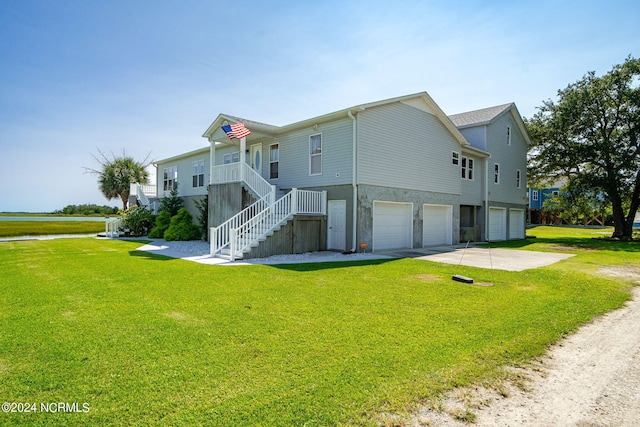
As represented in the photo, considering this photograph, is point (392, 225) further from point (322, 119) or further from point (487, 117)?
point (487, 117)

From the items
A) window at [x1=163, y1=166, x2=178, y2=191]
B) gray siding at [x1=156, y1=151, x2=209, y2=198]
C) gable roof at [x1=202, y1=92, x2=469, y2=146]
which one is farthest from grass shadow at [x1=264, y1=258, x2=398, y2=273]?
window at [x1=163, y1=166, x2=178, y2=191]

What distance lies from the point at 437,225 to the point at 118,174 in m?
28.6

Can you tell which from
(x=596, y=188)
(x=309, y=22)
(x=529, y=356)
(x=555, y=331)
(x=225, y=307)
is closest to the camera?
(x=529, y=356)

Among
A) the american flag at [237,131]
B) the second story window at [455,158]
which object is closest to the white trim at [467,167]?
the second story window at [455,158]

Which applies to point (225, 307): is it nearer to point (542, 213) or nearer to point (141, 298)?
point (141, 298)

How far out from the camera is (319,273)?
28.8 ft

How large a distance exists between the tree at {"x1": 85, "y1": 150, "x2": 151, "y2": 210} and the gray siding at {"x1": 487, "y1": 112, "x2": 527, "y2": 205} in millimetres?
28005

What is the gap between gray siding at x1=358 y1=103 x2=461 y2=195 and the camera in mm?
13289

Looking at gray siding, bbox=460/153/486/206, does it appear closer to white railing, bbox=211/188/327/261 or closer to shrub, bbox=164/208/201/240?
white railing, bbox=211/188/327/261

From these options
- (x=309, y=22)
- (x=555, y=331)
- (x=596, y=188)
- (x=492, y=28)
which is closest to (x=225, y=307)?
(x=555, y=331)

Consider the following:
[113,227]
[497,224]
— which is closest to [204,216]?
[113,227]

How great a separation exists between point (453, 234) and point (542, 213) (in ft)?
111

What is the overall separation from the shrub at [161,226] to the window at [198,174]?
8.64ft

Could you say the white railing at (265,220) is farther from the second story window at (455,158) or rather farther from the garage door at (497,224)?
the garage door at (497,224)
